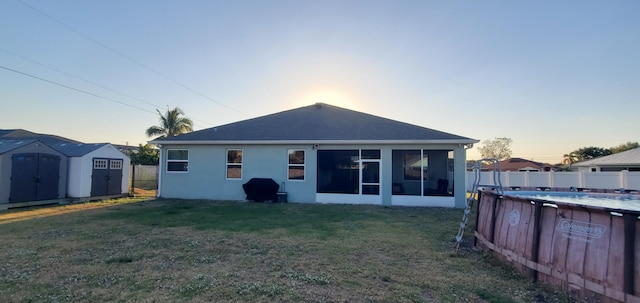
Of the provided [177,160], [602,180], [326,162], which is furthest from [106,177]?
[602,180]

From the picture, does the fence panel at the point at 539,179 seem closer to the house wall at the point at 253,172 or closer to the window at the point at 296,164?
the house wall at the point at 253,172

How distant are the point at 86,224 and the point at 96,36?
1083cm

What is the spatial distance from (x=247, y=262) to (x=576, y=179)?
20475mm

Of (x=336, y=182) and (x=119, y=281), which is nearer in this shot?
(x=119, y=281)

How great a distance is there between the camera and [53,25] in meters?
12.8

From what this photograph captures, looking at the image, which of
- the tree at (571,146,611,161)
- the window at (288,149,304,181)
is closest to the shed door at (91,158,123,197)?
the window at (288,149,304,181)

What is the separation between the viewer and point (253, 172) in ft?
43.8

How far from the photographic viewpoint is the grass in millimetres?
3678

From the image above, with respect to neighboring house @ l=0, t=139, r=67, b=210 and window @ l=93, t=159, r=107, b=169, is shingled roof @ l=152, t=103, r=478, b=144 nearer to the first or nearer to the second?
window @ l=93, t=159, r=107, b=169

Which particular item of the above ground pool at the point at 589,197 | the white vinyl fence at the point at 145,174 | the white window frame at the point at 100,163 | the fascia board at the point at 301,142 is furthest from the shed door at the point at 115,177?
the above ground pool at the point at 589,197

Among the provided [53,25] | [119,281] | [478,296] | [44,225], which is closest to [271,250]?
[119,281]

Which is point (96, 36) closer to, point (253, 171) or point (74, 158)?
point (74, 158)

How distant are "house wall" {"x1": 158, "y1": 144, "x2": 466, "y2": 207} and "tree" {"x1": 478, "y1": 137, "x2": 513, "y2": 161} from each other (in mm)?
42478

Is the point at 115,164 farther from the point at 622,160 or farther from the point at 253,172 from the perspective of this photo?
the point at 622,160
